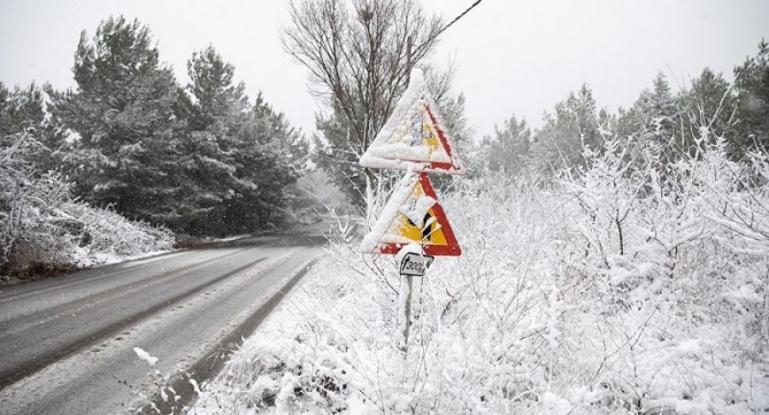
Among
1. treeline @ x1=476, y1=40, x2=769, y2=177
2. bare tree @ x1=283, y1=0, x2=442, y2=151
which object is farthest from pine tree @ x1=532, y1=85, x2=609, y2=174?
bare tree @ x1=283, y1=0, x2=442, y2=151

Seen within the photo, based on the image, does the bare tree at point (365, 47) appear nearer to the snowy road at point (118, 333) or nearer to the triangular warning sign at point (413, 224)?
the snowy road at point (118, 333)

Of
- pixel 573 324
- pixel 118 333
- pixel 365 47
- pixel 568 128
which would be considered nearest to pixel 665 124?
pixel 365 47

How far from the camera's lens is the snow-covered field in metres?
2.59

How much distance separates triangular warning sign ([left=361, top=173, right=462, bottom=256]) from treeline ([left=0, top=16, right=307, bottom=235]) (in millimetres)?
12634

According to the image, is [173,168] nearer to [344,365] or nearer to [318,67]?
[318,67]

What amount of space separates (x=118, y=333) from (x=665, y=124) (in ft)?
59.4

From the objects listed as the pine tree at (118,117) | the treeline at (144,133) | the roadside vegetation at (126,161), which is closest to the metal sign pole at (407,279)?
the roadside vegetation at (126,161)

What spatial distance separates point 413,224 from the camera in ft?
8.49

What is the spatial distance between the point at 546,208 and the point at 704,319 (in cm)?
235

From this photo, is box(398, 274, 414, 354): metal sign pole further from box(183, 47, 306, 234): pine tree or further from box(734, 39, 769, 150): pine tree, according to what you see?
box(734, 39, 769, 150): pine tree

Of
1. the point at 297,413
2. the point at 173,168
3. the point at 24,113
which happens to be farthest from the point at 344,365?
the point at 24,113

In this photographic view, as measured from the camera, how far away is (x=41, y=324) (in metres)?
5.39

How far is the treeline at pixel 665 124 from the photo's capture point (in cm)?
452

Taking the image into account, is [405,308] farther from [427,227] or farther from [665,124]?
[665,124]
